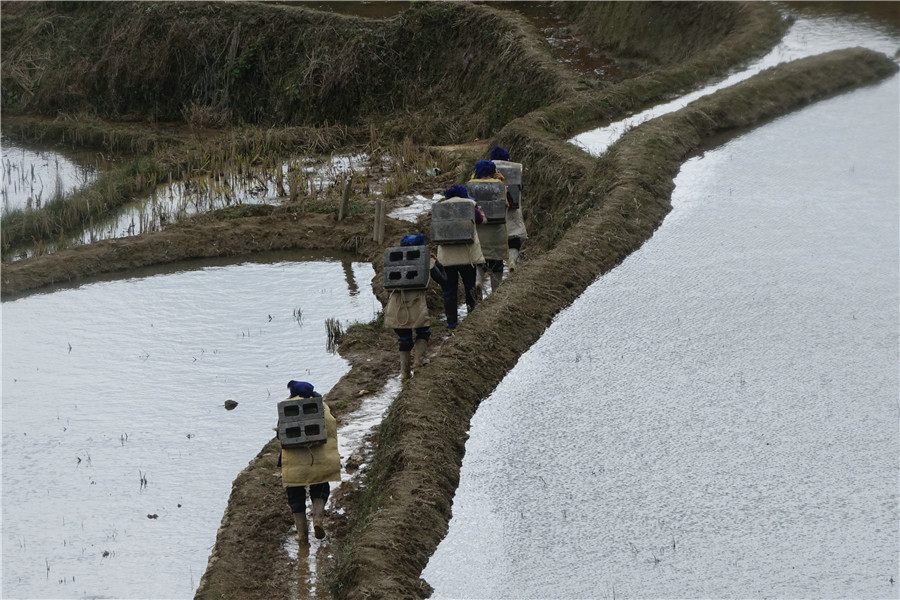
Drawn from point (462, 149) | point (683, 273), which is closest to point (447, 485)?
point (683, 273)

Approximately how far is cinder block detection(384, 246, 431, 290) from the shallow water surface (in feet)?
4.93

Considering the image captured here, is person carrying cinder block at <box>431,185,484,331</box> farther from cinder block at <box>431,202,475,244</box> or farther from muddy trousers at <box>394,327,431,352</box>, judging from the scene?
muddy trousers at <box>394,327,431,352</box>

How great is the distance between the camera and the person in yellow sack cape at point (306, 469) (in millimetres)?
7797

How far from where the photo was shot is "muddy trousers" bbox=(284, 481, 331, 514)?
7855 mm

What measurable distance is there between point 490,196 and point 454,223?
840 millimetres

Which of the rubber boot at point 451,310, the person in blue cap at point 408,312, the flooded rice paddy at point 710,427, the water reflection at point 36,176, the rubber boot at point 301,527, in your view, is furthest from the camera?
the water reflection at point 36,176

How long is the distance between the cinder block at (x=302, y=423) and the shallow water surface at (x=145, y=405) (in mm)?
1213

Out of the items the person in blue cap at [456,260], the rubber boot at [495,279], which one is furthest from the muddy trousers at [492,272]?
the person in blue cap at [456,260]

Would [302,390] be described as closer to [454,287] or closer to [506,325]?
[506,325]

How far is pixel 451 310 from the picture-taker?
11.2 m

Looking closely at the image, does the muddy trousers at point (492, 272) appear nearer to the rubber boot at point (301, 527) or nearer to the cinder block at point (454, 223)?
the cinder block at point (454, 223)

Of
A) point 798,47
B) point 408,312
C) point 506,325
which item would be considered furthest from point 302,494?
point 798,47

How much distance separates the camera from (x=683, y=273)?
10.9m

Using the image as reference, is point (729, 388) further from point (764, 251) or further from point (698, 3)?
point (698, 3)
